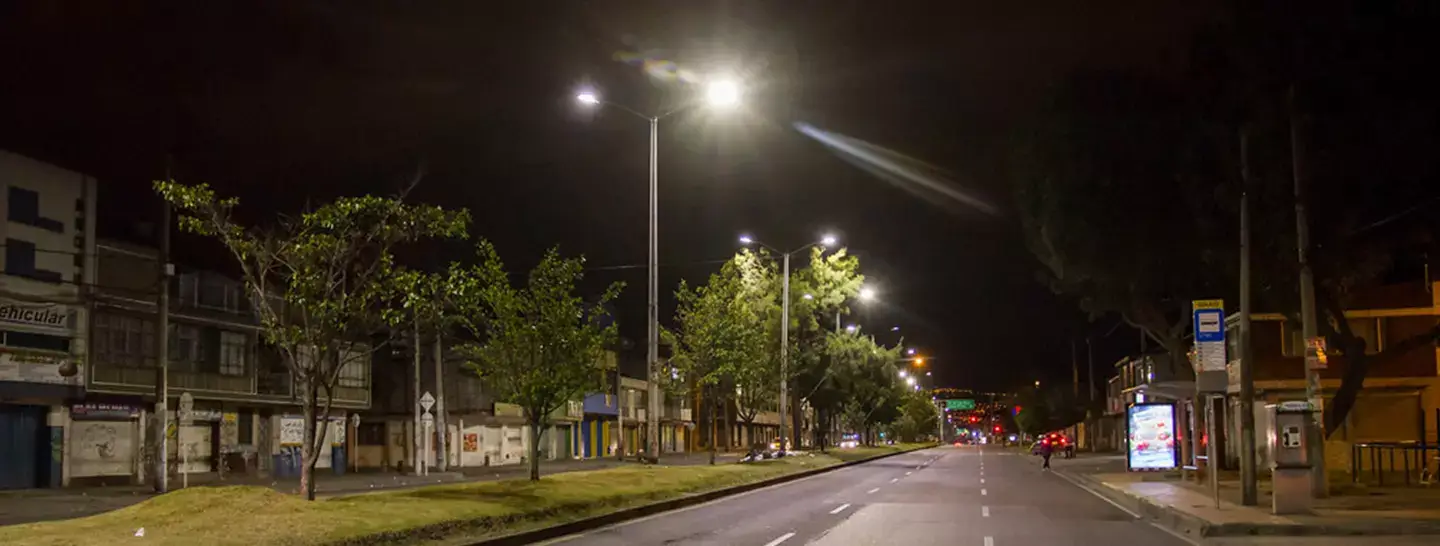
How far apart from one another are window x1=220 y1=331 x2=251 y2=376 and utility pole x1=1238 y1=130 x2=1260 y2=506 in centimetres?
3462

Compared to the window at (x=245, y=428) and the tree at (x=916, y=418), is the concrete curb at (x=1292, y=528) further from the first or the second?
the tree at (x=916, y=418)

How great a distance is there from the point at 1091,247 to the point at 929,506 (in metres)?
7.94

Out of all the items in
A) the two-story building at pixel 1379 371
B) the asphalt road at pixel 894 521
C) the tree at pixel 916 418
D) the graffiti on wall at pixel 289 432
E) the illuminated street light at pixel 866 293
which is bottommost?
the tree at pixel 916 418

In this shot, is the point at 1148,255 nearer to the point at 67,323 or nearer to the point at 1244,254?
the point at 1244,254

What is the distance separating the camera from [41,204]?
35.4 m

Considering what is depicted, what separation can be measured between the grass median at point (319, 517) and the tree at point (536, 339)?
1878 millimetres

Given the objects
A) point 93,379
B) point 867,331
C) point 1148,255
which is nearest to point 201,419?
point 93,379

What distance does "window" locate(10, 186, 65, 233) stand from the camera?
34.5 metres

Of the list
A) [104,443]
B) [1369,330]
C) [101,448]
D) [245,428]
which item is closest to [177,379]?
[104,443]

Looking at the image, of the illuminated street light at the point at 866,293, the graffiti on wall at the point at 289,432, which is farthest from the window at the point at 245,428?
the illuminated street light at the point at 866,293

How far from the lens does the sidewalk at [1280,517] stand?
18.5 metres

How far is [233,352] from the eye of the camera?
147ft

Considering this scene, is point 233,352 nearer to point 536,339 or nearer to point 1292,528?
point 536,339

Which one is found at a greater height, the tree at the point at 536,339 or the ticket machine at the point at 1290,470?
the tree at the point at 536,339
